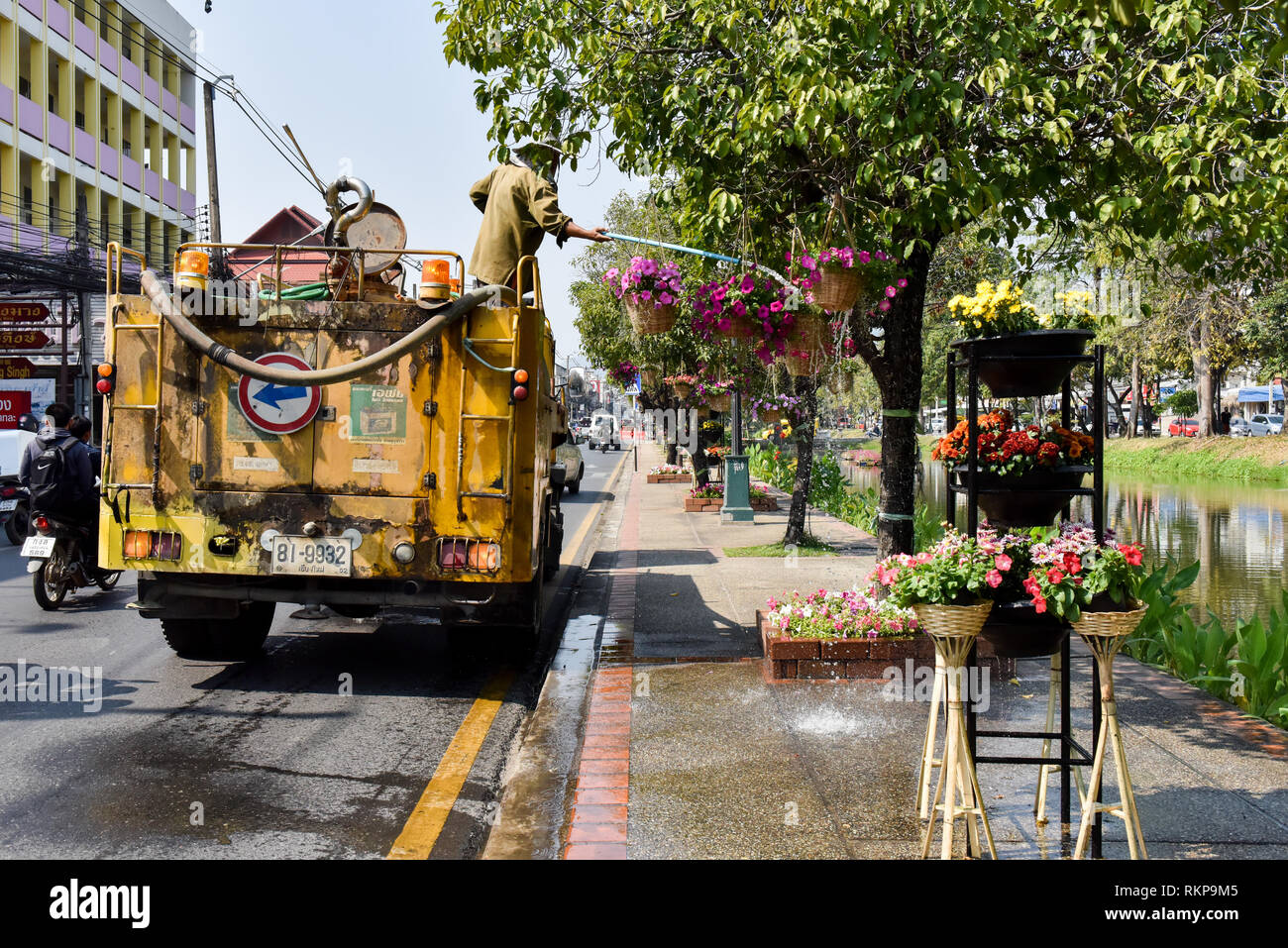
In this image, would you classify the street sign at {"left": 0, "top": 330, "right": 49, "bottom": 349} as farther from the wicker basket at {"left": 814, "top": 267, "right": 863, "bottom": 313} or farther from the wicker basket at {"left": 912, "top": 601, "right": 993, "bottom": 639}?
the wicker basket at {"left": 912, "top": 601, "right": 993, "bottom": 639}

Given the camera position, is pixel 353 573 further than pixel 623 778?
Yes

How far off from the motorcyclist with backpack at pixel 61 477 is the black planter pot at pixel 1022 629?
8.82 metres

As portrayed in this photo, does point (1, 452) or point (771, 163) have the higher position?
point (771, 163)

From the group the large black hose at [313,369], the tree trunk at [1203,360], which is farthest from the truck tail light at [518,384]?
the tree trunk at [1203,360]

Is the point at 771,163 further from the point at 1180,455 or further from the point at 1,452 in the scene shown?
the point at 1180,455

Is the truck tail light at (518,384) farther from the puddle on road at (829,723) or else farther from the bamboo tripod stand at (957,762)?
the bamboo tripod stand at (957,762)

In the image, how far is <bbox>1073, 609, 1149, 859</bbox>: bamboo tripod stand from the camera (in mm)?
3914

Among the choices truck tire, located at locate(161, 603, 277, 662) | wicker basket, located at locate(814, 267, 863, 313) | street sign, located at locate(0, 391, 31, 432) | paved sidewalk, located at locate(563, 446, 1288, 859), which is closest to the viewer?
paved sidewalk, located at locate(563, 446, 1288, 859)

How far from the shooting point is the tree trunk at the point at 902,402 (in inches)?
305

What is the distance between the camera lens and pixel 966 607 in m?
4.05

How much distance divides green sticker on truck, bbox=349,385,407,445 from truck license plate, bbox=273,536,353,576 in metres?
Result: 0.67

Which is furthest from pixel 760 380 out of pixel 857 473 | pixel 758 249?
pixel 857 473

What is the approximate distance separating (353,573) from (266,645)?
240 centimetres

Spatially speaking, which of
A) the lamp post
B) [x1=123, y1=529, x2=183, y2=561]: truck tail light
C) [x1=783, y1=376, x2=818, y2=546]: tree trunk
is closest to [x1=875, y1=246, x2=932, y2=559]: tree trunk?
[x1=123, y1=529, x2=183, y2=561]: truck tail light
